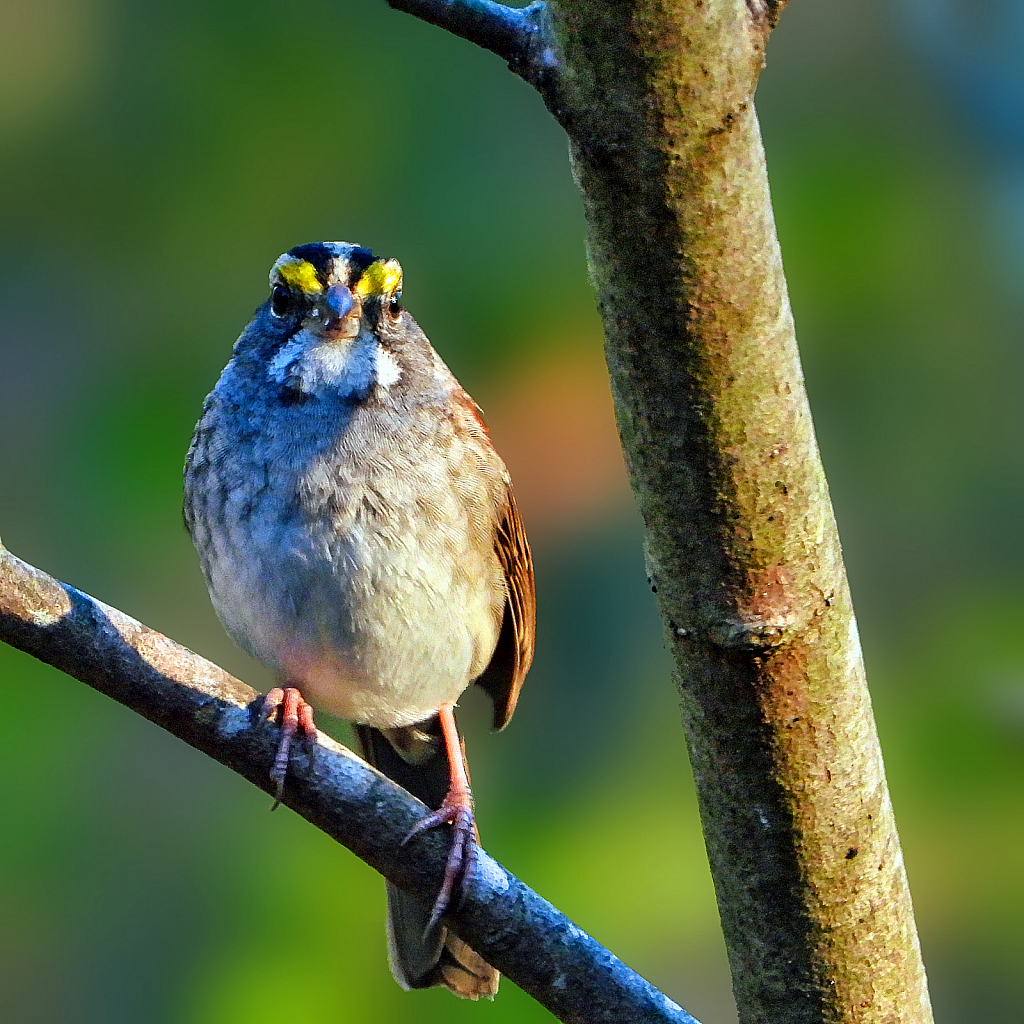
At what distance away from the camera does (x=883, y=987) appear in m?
1.55

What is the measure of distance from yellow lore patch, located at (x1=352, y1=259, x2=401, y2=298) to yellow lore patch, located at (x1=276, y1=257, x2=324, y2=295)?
0.08m

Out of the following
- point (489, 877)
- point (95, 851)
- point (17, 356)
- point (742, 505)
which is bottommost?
point (95, 851)

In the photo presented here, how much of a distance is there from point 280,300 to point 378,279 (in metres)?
0.20

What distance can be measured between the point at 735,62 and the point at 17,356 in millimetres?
4189

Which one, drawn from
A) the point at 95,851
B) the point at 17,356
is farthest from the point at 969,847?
the point at 17,356

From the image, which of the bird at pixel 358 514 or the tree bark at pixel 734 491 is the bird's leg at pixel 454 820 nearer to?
the bird at pixel 358 514

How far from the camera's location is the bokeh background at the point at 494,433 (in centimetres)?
435

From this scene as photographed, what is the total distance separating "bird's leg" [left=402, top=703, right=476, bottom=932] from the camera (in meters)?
1.84

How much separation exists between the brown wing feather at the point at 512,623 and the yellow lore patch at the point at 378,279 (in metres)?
0.48

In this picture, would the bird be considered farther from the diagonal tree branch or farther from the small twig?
the small twig

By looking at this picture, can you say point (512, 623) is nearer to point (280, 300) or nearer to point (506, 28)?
point (280, 300)

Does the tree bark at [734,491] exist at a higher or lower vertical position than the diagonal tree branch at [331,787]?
higher

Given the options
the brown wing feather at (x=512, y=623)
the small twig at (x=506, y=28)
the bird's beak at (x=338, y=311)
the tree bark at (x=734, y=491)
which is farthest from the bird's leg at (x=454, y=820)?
the small twig at (x=506, y=28)

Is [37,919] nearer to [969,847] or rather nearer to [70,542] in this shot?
[70,542]
